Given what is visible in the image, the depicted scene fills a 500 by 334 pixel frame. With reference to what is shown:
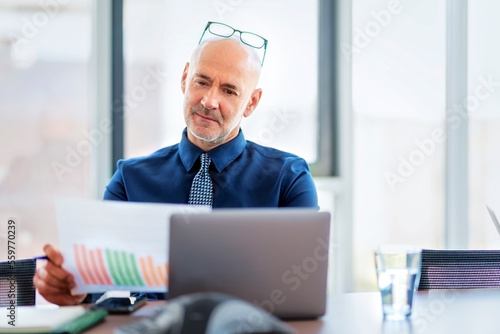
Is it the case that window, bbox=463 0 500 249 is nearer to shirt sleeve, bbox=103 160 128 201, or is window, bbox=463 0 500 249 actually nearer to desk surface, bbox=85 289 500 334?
desk surface, bbox=85 289 500 334

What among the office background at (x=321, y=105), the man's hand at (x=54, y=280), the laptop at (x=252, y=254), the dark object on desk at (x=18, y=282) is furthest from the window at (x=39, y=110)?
the laptop at (x=252, y=254)

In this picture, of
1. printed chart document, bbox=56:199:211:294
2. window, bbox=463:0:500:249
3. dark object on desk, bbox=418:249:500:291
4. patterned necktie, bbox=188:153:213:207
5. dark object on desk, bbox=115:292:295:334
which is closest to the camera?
dark object on desk, bbox=115:292:295:334

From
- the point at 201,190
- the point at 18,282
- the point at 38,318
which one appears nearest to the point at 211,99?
the point at 201,190

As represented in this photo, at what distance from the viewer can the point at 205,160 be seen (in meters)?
2.01

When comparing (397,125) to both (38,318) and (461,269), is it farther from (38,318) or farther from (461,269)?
(38,318)

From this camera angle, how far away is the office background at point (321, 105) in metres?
2.91

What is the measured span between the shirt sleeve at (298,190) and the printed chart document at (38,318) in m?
0.84

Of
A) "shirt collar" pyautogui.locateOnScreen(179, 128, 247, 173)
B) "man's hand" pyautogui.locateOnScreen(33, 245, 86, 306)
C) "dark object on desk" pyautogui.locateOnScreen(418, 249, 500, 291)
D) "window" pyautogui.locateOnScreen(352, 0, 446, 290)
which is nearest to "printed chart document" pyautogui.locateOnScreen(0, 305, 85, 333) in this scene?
"man's hand" pyautogui.locateOnScreen(33, 245, 86, 306)

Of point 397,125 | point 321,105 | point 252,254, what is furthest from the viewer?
point 321,105

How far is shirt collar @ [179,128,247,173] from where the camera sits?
2.02 metres

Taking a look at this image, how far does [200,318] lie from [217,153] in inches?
44.6

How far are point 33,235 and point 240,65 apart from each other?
59.0 inches

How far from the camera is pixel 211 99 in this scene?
6.64 feet

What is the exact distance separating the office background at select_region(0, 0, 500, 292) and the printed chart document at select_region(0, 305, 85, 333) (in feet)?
5.61
